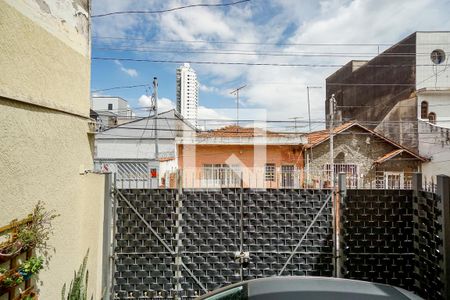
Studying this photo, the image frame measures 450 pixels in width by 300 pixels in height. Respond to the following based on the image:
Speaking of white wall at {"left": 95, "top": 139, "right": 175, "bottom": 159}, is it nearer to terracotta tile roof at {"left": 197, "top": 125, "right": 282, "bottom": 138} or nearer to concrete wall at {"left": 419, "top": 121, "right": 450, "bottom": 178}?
terracotta tile roof at {"left": 197, "top": 125, "right": 282, "bottom": 138}

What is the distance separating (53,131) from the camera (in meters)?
3.25

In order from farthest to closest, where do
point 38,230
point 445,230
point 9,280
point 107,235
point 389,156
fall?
point 389,156 → point 107,235 → point 445,230 → point 38,230 → point 9,280

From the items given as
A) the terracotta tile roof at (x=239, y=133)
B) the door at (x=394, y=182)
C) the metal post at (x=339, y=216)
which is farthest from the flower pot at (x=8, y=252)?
the terracotta tile roof at (x=239, y=133)

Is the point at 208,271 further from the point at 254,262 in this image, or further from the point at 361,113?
the point at 361,113

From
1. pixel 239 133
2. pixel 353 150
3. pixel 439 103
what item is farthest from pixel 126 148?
pixel 439 103

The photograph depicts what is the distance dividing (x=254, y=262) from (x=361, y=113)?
22.6 meters

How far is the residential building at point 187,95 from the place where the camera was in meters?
19.6

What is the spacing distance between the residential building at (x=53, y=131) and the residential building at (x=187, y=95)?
51.7ft

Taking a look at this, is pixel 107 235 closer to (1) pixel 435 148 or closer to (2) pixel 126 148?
(2) pixel 126 148

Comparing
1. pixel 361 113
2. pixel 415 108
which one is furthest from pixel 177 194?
pixel 361 113

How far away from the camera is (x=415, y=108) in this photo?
58.8ft

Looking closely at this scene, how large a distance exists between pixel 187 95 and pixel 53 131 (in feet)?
59.5

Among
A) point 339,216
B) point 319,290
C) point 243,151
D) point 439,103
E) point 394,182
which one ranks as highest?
point 439,103

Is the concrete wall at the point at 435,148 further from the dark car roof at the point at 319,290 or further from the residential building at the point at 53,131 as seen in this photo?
the residential building at the point at 53,131
